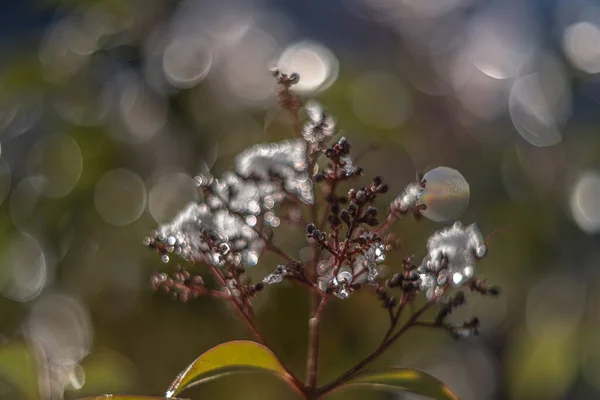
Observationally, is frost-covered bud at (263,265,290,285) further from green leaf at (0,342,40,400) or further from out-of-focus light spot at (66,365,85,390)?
out-of-focus light spot at (66,365,85,390)

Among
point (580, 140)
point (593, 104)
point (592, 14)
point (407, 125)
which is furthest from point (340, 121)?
point (592, 14)

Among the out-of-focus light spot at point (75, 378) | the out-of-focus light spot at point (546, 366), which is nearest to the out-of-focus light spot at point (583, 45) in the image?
the out-of-focus light spot at point (546, 366)

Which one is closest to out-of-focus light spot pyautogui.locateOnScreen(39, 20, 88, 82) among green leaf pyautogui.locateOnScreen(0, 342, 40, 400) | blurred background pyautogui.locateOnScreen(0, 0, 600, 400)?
blurred background pyautogui.locateOnScreen(0, 0, 600, 400)

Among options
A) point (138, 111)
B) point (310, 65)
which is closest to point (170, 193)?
point (138, 111)

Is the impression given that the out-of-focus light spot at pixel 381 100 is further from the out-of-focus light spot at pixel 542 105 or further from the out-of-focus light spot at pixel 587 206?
the out-of-focus light spot at pixel 587 206

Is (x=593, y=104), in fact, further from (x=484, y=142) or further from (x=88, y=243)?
(x=88, y=243)

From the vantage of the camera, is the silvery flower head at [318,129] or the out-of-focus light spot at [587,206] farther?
the out-of-focus light spot at [587,206]

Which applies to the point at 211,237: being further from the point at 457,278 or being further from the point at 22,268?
the point at 22,268
